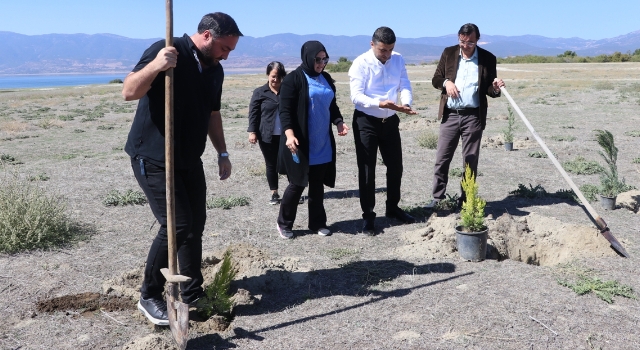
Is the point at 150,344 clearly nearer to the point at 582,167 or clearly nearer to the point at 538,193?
the point at 538,193

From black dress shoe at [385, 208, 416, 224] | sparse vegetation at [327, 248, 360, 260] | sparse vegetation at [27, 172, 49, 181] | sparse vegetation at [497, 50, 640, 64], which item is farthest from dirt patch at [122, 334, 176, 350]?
sparse vegetation at [497, 50, 640, 64]

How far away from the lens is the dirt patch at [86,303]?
3.95 meters

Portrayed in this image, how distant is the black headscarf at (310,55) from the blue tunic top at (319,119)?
73 mm

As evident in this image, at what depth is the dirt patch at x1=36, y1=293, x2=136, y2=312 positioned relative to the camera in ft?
13.0

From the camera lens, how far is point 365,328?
3.66 metres

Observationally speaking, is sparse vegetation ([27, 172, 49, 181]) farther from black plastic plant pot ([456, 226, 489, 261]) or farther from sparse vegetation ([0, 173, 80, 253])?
black plastic plant pot ([456, 226, 489, 261])

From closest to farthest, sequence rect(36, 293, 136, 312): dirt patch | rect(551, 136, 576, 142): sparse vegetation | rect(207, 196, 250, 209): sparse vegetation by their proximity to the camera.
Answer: rect(36, 293, 136, 312): dirt patch, rect(207, 196, 250, 209): sparse vegetation, rect(551, 136, 576, 142): sparse vegetation

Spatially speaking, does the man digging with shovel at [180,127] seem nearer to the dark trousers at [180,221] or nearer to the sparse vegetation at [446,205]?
the dark trousers at [180,221]

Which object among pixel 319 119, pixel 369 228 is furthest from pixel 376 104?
pixel 369 228

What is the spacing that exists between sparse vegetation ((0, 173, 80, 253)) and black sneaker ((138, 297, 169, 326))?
2.21 meters

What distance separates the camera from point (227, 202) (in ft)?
23.5

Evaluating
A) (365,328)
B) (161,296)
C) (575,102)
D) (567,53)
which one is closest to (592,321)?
(365,328)

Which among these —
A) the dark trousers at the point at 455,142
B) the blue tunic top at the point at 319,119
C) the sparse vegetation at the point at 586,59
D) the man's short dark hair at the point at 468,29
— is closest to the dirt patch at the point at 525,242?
the dark trousers at the point at 455,142

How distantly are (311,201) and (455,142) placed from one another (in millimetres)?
1901
